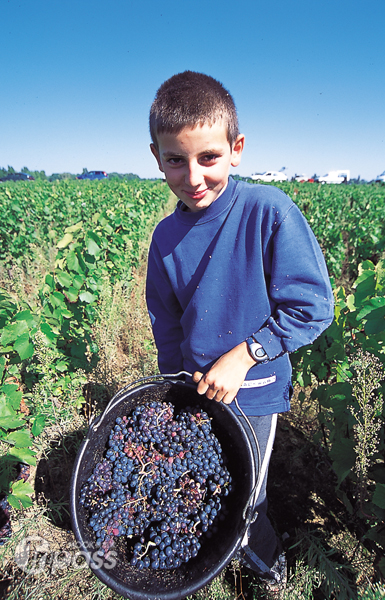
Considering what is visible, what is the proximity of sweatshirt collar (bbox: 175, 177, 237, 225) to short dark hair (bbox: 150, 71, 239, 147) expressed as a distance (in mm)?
171

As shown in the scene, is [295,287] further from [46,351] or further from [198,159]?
[46,351]

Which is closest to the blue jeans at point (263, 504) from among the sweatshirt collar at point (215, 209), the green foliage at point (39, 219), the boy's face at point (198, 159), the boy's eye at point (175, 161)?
the sweatshirt collar at point (215, 209)

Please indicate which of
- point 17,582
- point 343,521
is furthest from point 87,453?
point 343,521

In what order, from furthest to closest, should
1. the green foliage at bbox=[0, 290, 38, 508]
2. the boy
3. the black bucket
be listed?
1. the green foliage at bbox=[0, 290, 38, 508]
2. the boy
3. the black bucket

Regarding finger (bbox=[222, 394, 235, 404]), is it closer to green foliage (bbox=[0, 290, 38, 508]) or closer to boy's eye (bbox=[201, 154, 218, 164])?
boy's eye (bbox=[201, 154, 218, 164])

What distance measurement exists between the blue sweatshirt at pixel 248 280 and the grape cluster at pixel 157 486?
0.93 ft

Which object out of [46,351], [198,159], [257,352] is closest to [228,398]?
[257,352]

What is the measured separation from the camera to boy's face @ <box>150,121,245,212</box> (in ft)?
3.56

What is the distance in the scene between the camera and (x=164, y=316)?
1681 mm

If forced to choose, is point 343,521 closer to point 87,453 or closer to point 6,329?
point 87,453

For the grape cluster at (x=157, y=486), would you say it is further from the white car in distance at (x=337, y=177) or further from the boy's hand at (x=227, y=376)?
the white car in distance at (x=337, y=177)

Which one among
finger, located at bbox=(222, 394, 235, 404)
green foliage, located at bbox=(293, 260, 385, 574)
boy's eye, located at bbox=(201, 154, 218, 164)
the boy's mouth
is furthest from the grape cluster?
boy's eye, located at bbox=(201, 154, 218, 164)

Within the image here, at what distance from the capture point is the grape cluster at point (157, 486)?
1144 millimetres

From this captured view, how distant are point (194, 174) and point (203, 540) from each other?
130cm
